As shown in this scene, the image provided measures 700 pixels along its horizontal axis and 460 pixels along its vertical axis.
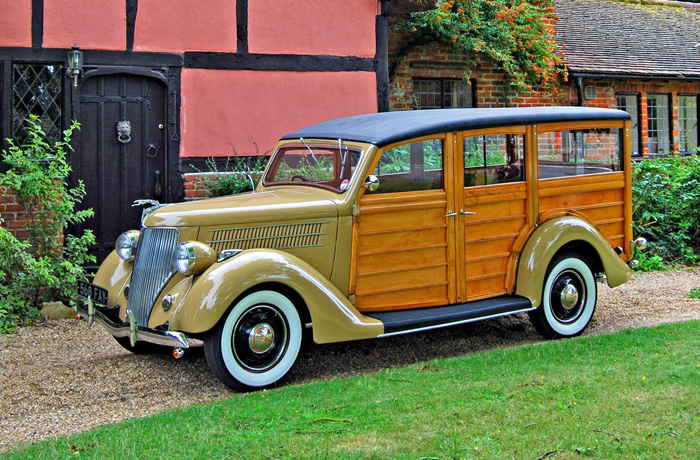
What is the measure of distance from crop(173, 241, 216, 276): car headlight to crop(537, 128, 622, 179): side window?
289 cm

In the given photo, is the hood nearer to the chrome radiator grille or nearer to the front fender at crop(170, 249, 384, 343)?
the chrome radiator grille

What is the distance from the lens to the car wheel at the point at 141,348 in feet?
20.6

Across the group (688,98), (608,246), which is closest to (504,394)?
(608,246)

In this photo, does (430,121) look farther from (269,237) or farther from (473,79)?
(473,79)

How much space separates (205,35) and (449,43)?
16.9ft

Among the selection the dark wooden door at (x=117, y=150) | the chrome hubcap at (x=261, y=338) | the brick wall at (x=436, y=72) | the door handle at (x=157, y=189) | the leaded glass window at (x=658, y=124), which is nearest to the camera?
the chrome hubcap at (x=261, y=338)

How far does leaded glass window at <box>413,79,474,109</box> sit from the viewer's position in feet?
45.3

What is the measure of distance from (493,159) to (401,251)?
111 centimetres

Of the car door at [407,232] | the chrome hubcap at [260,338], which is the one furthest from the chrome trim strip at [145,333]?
the car door at [407,232]

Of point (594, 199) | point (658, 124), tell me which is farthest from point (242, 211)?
point (658, 124)

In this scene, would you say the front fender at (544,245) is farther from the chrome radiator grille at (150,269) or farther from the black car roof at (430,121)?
the chrome radiator grille at (150,269)

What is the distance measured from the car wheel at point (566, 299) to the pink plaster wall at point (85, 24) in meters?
5.35

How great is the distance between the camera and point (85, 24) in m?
8.70

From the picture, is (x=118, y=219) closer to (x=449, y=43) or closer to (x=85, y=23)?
(x=85, y=23)
